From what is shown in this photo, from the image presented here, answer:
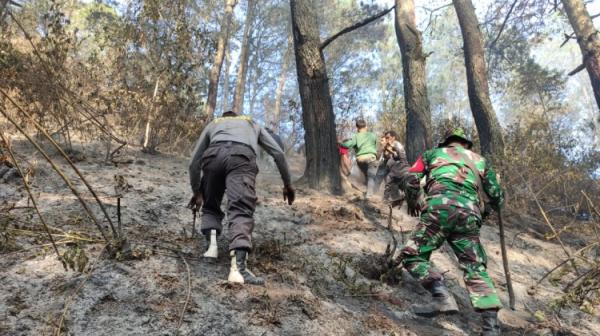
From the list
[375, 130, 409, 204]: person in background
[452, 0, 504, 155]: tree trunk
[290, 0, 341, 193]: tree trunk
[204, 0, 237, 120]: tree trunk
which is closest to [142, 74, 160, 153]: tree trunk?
[204, 0, 237, 120]: tree trunk

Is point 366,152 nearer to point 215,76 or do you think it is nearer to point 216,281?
point 216,281

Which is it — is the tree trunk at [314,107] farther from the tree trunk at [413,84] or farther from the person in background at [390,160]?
the tree trunk at [413,84]

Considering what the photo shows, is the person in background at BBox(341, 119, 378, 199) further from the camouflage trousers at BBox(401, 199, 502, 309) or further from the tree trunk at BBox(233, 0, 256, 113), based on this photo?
the tree trunk at BBox(233, 0, 256, 113)

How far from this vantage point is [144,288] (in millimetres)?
2621

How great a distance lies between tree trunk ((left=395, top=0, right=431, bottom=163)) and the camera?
24.8 feet

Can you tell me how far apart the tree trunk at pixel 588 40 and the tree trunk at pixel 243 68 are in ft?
37.7

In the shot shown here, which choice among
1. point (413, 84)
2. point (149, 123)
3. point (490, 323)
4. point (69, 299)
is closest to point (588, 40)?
point (413, 84)

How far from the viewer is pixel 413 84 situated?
797 centimetres

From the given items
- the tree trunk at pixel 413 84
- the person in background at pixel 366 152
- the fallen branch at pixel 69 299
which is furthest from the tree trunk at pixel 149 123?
the tree trunk at pixel 413 84

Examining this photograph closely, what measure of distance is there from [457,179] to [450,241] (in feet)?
1.64

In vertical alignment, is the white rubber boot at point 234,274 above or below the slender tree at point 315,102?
below

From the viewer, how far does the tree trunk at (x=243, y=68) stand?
18.2m

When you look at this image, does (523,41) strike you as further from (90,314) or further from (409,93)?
(90,314)

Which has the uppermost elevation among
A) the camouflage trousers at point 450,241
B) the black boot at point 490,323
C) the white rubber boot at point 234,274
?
the camouflage trousers at point 450,241
